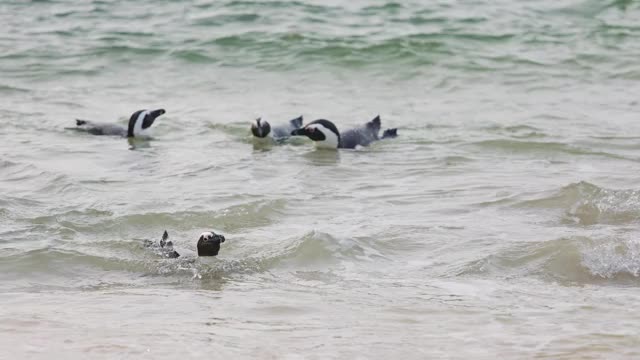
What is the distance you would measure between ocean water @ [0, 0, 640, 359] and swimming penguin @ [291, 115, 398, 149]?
138 millimetres

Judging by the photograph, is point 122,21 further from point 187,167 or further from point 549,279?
point 549,279

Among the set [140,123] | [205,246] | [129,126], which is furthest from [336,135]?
[205,246]

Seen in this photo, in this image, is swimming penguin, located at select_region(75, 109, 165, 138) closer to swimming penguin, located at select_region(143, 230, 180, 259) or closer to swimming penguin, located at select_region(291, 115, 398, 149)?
swimming penguin, located at select_region(291, 115, 398, 149)

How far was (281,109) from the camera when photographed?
Result: 12992mm

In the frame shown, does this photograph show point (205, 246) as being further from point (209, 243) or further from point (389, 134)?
point (389, 134)

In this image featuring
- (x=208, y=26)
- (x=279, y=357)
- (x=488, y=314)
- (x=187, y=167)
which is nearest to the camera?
(x=279, y=357)

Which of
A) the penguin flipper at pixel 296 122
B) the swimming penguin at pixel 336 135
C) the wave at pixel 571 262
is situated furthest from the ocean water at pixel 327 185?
the penguin flipper at pixel 296 122

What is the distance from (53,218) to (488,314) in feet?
11.3

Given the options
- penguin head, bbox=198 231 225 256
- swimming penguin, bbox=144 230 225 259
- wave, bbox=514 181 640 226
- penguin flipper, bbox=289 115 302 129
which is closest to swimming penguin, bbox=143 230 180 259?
swimming penguin, bbox=144 230 225 259

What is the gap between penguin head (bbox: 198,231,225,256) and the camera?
6.68 meters

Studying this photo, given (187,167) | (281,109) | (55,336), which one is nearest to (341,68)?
(281,109)

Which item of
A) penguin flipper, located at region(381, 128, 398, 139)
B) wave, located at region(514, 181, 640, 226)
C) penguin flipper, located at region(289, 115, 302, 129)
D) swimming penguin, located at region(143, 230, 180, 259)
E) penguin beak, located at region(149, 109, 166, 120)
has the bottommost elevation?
swimming penguin, located at region(143, 230, 180, 259)

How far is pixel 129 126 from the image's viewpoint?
11414 mm

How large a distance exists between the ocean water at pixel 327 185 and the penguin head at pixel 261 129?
16 cm
